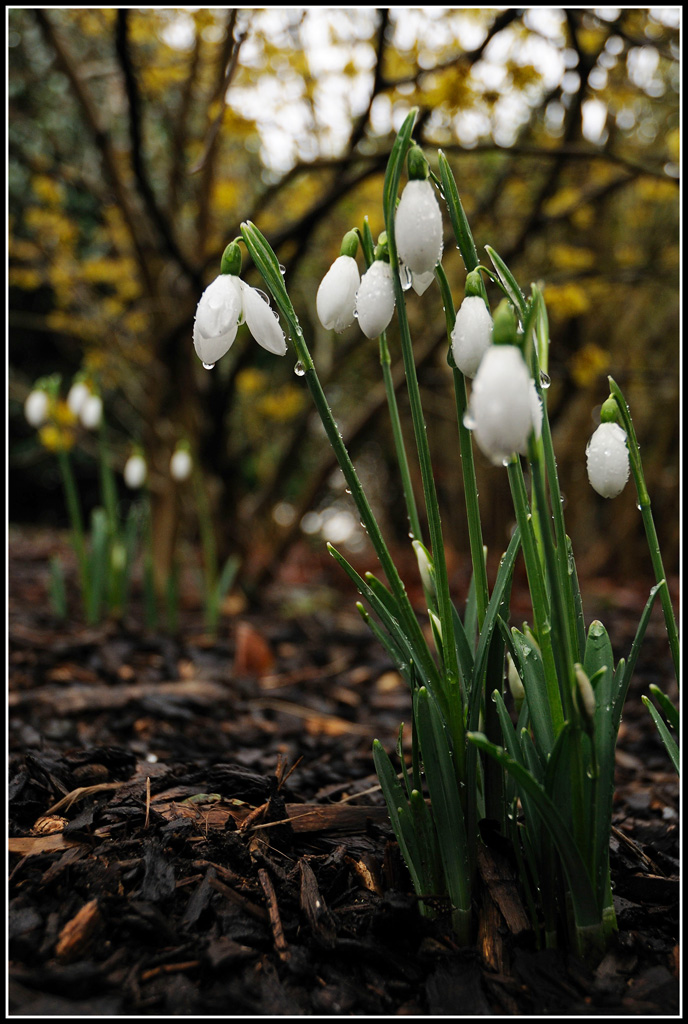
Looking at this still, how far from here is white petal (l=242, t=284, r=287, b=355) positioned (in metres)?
1.28

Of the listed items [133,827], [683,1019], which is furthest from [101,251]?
[683,1019]

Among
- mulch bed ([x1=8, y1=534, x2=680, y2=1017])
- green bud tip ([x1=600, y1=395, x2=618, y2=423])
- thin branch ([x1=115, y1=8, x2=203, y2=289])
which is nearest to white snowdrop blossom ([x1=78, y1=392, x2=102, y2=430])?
thin branch ([x1=115, y1=8, x2=203, y2=289])

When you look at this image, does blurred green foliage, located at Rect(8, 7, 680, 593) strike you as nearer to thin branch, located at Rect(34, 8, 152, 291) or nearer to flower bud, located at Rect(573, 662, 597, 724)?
thin branch, located at Rect(34, 8, 152, 291)

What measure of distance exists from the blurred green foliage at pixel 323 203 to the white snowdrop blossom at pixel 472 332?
4.27 feet

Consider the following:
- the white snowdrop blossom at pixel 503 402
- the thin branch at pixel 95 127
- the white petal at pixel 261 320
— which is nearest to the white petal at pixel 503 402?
the white snowdrop blossom at pixel 503 402

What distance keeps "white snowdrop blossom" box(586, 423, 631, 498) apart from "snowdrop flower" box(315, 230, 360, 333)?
Answer: 18.5 inches

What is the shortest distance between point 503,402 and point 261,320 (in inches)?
20.1

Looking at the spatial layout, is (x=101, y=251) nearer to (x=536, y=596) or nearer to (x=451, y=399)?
(x=451, y=399)

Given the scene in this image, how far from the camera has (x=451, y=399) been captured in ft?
22.5

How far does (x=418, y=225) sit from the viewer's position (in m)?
1.11

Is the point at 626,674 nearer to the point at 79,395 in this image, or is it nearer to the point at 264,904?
the point at 264,904

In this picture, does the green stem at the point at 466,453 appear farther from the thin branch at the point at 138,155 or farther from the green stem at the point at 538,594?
the thin branch at the point at 138,155

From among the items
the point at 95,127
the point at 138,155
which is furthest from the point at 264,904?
the point at 95,127

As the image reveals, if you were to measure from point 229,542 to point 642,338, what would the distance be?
452 cm
